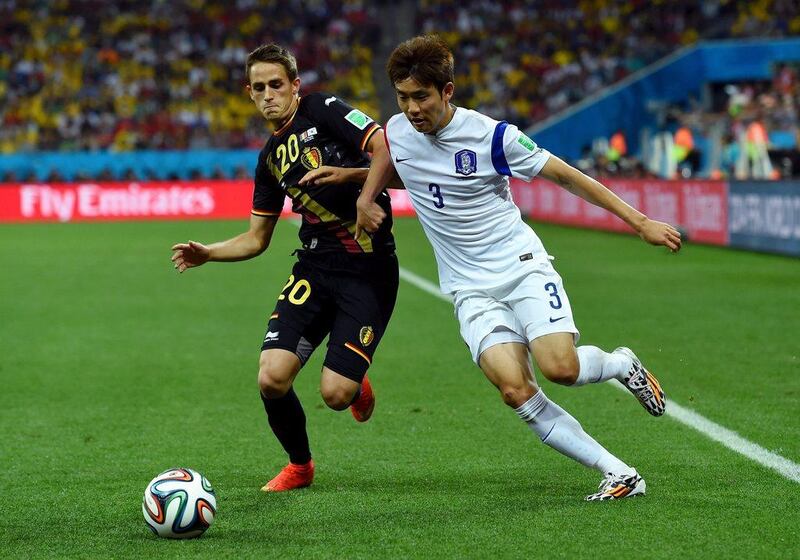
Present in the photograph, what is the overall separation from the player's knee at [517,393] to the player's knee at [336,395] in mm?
843

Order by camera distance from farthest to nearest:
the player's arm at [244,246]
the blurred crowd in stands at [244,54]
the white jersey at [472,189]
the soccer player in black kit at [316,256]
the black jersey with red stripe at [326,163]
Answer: the blurred crowd in stands at [244,54], the player's arm at [244,246], the black jersey with red stripe at [326,163], the soccer player in black kit at [316,256], the white jersey at [472,189]

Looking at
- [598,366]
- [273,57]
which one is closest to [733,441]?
[598,366]

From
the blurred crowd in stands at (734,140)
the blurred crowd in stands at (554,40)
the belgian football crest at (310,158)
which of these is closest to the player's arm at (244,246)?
the belgian football crest at (310,158)

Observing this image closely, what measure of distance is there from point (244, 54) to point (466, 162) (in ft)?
123

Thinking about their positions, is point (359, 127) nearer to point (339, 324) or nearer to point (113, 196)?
point (339, 324)

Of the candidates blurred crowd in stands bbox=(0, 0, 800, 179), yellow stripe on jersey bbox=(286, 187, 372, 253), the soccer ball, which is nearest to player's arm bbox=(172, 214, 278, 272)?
yellow stripe on jersey bbox=(286, 187, 372, 253)

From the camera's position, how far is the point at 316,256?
6270 mm

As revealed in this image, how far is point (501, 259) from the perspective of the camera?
228 inches

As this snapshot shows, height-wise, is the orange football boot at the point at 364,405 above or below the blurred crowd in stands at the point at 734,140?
above

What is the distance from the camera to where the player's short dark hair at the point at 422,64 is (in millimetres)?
5426

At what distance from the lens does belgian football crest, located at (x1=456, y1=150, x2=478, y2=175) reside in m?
5.66

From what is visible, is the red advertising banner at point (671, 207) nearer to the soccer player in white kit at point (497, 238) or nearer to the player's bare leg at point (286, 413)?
the soccer player in white kit at point (497, 238)

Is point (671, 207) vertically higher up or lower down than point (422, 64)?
lower down

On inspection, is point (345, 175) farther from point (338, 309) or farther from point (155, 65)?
point (155, 65)
